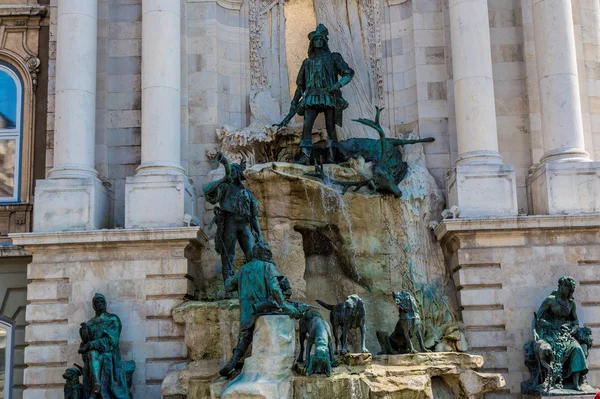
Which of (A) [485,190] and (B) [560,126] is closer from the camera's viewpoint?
(A) [485,190]

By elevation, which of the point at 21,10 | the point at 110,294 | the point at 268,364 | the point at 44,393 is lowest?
the point at 44,393

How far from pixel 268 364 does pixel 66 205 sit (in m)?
6.09

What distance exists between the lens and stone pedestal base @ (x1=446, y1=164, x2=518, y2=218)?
52.9ft

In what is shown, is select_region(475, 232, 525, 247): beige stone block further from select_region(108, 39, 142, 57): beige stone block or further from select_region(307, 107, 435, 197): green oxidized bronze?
select_region(108, 39, 142, 57): beige stone block

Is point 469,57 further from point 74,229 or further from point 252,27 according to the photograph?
point 74,229

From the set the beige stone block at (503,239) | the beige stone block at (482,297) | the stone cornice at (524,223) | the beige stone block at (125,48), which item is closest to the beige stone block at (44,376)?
the beige stone block at (125,48)

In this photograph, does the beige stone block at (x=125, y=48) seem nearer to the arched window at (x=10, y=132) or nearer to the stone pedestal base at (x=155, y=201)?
the arched window at (x=10, y=132)

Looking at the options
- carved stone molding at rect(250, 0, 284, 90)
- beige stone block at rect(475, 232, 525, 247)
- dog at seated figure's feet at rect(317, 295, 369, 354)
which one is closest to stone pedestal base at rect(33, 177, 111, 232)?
carved stone molding at rect(250, 0, 284, 90)

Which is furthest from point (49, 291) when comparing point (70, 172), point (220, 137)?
point (220, 137)

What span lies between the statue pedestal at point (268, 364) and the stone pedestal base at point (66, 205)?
5.16m

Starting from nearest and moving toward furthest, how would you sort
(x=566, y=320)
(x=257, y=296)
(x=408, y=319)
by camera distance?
(x=257, y=296)
(x=408, y=319)
(x=566, y=320)

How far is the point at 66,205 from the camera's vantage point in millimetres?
16359

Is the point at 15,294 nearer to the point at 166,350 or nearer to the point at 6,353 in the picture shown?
the point at 6,353

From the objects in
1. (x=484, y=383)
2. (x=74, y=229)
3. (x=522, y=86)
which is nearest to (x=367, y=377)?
(x=484, y=383)
